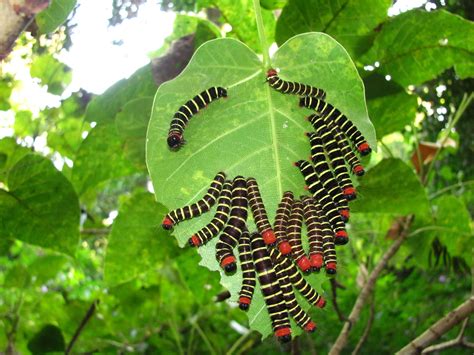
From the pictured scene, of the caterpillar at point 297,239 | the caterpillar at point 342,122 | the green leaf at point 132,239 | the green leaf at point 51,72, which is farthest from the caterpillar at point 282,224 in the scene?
the green leaf at point 51,72

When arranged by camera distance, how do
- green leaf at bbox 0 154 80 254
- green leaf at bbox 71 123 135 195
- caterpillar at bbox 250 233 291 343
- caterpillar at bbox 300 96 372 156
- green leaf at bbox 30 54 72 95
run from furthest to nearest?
green leaf at bbox 30 54 72 95 < green leaf at bbox 71 123 135 195 < green leaf at bbox 0 154 80 254 < caterpillar at bbox 300 96 372 156 < caterpillar at bbox 250 233 291 343

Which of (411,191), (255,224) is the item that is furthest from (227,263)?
(411,191)

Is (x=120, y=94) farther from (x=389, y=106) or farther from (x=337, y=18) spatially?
(x=389, y=106)

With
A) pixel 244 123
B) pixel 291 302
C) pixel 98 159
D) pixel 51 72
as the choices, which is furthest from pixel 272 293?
pixel 51 72

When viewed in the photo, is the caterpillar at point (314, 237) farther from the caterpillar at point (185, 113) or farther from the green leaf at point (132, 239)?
the green leaf at point (132, 239)

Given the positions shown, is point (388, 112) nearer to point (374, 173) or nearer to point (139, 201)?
point (374, 173)

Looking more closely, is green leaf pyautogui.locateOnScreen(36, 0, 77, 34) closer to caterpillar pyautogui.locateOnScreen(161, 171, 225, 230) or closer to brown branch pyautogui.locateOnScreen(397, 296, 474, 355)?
caterpillar pyautogui.locateOnScreen(161, 171, 225, 230)

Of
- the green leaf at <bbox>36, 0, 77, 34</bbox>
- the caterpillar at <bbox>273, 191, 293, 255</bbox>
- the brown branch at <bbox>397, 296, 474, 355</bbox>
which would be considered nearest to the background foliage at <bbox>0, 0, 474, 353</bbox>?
the green leaf at <bbox>36, 0, 77, 34</bbox>
